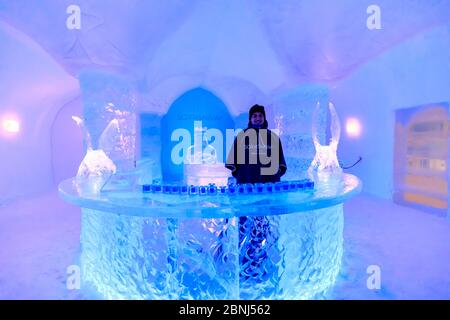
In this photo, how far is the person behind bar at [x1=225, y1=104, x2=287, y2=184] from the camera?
242 cm

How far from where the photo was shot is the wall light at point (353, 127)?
7.05 metres

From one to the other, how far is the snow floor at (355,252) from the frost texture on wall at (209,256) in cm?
45

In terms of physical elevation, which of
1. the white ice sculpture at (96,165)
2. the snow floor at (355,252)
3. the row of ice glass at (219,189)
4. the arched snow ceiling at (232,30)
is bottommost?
the snow floor at (355,252)

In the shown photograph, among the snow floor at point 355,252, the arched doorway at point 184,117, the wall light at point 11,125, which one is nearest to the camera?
the snow floor at point 355,252

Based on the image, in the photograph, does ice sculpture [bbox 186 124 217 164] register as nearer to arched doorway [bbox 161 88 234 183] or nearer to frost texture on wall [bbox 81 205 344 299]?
arched doorway [bbox 161 88 234 183]

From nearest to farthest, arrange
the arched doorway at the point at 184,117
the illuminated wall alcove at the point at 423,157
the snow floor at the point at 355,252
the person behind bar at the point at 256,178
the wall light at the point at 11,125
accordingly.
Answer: the person behind bar at the point at 256,178 → the snow floor at the point at 355,252 → the illuminated wall alcove at the point at 423,157 → the wall light at the point at 11,125 → the arched doorway at the point at 184,117

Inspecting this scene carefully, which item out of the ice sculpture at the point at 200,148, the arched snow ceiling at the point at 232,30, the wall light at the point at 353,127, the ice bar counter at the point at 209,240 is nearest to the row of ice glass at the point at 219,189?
the ice bar counter at the point at 209,240

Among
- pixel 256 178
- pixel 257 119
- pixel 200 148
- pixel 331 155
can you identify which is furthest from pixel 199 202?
pixel 200 148

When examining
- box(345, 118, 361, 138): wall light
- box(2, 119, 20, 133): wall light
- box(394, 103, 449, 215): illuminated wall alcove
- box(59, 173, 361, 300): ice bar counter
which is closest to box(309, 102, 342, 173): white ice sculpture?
box(59, 173, 361, 300): ice bar counter

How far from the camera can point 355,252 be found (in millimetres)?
3439

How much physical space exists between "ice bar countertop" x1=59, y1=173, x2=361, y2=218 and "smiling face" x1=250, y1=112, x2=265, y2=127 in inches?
23.1

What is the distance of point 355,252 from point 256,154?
1964 mm

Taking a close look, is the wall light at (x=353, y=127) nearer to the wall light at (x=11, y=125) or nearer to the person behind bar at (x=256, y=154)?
the person behind bar at (x=256, y=154)

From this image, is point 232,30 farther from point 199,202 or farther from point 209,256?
point 209,256
